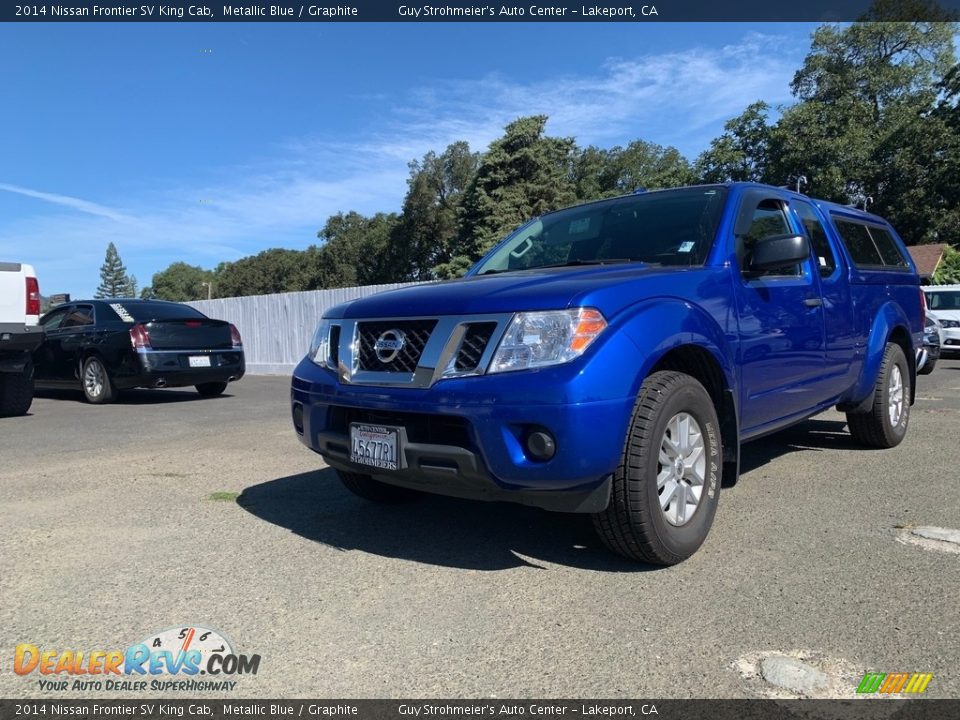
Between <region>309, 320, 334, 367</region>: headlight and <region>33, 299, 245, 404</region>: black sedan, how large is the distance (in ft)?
21.9

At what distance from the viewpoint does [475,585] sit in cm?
300

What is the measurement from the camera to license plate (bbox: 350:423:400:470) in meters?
3.08

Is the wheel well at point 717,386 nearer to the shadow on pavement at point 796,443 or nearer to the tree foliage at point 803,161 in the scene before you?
the shadow on pavement at point 796,443

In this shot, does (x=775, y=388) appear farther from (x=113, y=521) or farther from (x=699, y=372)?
(x=113, y=521)

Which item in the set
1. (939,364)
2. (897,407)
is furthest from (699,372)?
(939,364)

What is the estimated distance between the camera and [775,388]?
3973 mm

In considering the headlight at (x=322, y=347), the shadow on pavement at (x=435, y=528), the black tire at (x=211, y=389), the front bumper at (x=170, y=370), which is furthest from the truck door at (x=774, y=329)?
the black tire at (x=211, y=389)

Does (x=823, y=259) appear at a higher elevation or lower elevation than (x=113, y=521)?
higher

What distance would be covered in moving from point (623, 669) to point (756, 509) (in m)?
2.03

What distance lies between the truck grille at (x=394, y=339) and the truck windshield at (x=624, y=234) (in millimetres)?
1180

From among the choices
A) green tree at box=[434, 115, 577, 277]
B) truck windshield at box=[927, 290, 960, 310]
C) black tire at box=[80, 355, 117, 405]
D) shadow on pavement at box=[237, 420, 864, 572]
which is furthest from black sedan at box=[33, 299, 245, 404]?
green tree at box=[434, 115, 577, 277]

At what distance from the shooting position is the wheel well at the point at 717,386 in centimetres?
334

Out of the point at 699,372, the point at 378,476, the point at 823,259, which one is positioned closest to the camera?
the point at 378,476

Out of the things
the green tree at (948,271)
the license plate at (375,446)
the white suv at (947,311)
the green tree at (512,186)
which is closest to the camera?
the license plate at (375,446)
